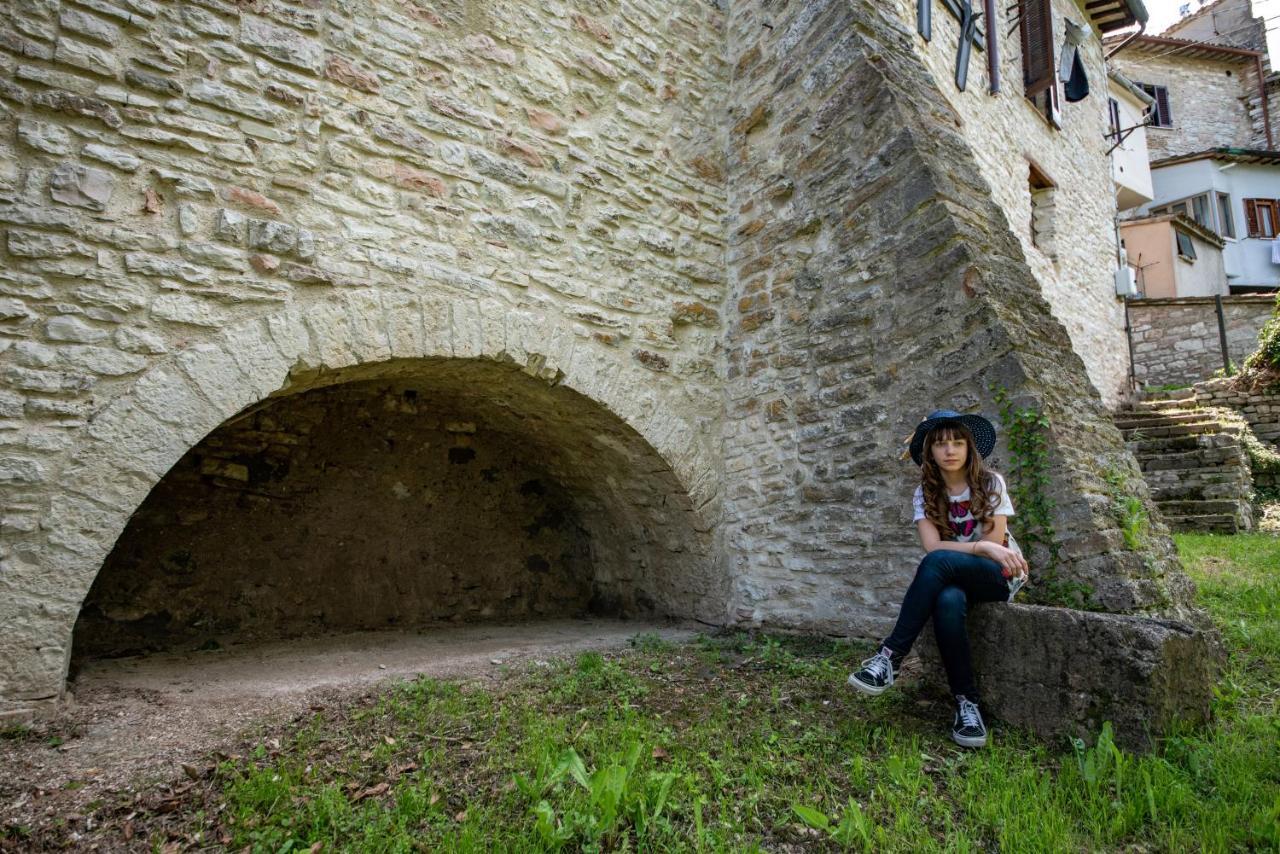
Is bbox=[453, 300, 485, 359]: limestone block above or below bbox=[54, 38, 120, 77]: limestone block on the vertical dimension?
below

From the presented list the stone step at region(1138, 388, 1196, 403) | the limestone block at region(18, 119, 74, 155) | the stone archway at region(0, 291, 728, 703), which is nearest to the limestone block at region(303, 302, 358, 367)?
the stone archway at region(0, 291, 728, 703)

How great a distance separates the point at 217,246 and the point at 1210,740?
394cm

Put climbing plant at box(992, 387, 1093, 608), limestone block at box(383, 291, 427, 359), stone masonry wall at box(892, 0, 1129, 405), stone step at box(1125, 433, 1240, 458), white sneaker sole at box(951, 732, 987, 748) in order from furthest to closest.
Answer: stone step at box(1125, 433, 1240, 458), stone masonry wall at box(892, 0, 1129, 405), limestone block at box(383, 291, 427, 359), climbing plant at box(992, 387, 1093, 608), white sneaker sole at box(951, 732, 987, 748)

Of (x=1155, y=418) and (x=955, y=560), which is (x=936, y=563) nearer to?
(x=955, y=560)

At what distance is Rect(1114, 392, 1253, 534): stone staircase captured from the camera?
24.1ft

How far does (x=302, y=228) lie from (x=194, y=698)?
6.66 ft

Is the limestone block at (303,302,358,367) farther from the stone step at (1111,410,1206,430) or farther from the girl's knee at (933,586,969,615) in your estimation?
the stone step at (1111,410,1206,430)

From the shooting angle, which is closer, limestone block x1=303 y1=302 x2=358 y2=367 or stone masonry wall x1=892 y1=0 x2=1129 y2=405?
limestone block x1=303 y1=302 x2=358 y2=367

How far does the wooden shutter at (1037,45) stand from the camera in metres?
9.26

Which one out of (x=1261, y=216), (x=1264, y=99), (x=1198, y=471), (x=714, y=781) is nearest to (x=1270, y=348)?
(x=1198, y=471)

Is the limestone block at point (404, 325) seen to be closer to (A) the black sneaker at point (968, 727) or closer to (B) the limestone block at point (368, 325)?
(B) the limestone block at point (368, 325)

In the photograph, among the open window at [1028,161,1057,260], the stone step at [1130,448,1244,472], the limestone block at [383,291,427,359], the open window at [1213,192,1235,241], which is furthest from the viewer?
the open window at [1213,192,1235,241]

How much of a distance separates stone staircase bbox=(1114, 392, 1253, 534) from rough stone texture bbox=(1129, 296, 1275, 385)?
4.44 m

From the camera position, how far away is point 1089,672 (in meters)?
2.20
